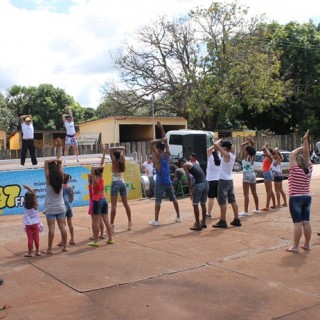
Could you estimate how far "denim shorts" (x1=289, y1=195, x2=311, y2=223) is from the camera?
22.5 feet

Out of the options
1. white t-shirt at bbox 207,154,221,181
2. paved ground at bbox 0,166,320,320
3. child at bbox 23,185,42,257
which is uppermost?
white t-shirt at bbox 207,154,221,181

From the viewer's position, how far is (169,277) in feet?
19.2

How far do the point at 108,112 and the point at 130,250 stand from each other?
27.0 metres

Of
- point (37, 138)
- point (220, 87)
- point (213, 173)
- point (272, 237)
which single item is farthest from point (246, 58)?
point (272, 237)

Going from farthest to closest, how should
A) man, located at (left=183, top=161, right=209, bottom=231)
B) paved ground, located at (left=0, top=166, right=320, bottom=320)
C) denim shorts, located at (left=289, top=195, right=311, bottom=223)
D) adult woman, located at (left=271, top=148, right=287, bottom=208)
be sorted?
adult woman, located at (left=271, top=148, right=287, bottom=208) → man, located at (left=183, top=161, right=209, bottom=231) → denim shorts, located at (left=289, top=195, right=311, bottom=223) → paved ground, located at (left=0, top=166, right=320, bottom=320)

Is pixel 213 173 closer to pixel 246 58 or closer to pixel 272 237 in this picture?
pixel 272 237

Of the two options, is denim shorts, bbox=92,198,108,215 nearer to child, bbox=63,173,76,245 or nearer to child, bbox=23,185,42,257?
child, bbox=63,173,76,245

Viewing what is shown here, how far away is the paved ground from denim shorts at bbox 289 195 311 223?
563 mm

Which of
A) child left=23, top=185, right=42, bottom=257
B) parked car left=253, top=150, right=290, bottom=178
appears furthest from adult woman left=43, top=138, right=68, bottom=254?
parked car left=253, top=150, right=290, bottom=178

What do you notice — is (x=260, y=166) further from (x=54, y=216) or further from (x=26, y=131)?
(x=54, y=216)

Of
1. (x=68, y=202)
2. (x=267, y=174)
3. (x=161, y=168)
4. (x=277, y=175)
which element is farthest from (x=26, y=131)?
(x=277, y=175)

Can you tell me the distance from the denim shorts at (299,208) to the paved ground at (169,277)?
56 centimetres

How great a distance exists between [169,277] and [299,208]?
7.83 feet

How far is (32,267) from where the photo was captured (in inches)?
257
